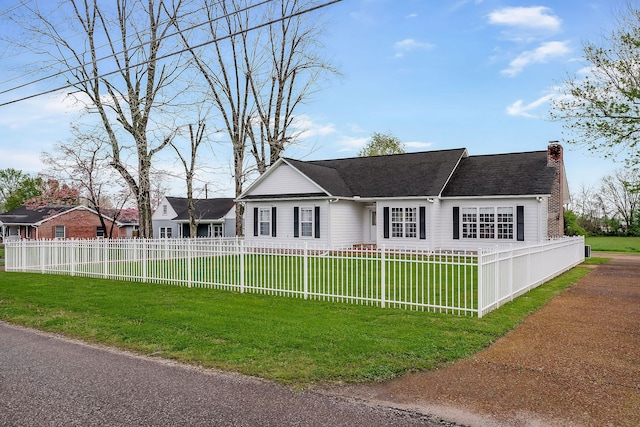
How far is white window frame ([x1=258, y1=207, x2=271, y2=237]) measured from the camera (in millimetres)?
25656

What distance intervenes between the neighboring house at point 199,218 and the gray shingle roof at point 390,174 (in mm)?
21751

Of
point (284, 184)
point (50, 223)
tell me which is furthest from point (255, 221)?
point (50, 223)

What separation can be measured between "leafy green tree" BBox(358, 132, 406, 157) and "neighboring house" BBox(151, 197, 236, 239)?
Answer: 58.9 ft

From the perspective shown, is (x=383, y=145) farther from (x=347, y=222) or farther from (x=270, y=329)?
(x=270, y=329)

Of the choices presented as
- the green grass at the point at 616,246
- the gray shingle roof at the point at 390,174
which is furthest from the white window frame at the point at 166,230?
the green grass at the point at 616,246

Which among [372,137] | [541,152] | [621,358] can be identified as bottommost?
[621,358]

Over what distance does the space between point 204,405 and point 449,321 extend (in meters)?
4.87

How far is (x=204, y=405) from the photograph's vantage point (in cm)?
478

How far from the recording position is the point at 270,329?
775cm

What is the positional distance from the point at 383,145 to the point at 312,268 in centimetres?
4431

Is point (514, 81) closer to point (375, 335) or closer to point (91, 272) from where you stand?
point (375, 335)

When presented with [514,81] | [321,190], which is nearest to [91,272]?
[321,190]

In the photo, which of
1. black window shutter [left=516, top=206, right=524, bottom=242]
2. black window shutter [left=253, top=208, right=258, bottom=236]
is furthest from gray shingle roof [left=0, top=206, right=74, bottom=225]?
black window shutter [left=516, top=206, right=524, bottom=242]

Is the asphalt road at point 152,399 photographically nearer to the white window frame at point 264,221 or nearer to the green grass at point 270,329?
the green grass at point 270,329
